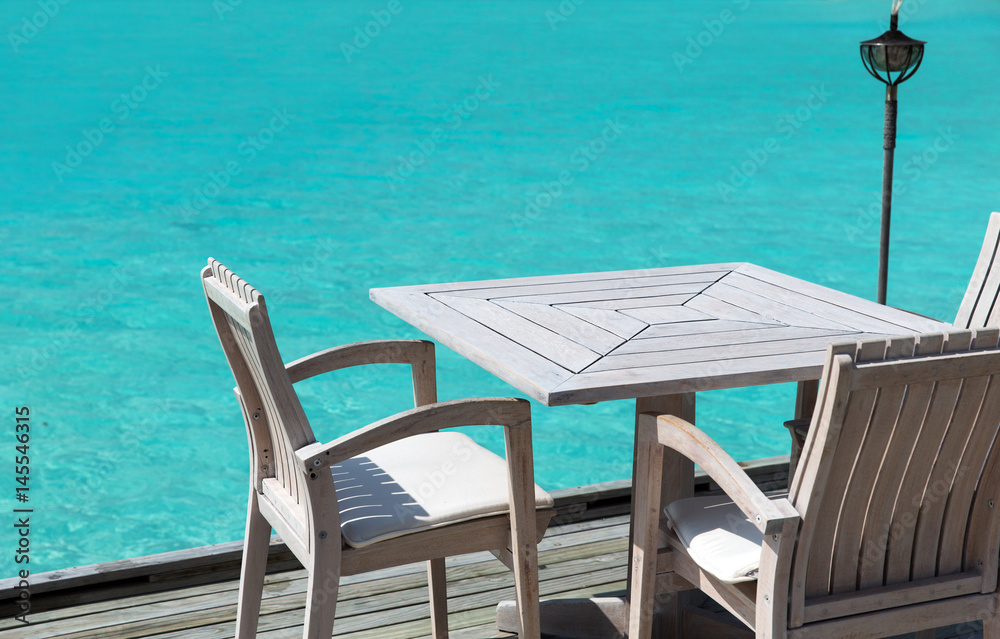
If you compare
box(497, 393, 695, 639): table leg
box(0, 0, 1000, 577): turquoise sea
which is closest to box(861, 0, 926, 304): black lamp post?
box(497, 393, 695, 639): table leg

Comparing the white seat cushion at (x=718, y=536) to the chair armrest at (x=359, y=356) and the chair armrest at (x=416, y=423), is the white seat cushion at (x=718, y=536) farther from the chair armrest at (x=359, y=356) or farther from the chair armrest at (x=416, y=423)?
the chair armrest at (x=359, y=356)

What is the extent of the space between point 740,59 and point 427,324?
72.2 ft

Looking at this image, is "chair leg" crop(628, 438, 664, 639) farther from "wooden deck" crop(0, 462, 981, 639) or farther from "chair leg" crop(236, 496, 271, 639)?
"chair leg" crop(236, 496, 271, 639)

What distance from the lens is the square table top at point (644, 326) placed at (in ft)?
5.86

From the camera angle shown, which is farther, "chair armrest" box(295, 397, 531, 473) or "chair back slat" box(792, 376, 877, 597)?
"chair armrest" box(295, 397, 531, 473)

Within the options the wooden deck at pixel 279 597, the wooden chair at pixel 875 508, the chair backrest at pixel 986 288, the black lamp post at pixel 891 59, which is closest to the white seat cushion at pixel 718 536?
the wooden chair at pixel 875 508

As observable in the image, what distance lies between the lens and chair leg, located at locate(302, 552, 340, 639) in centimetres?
175

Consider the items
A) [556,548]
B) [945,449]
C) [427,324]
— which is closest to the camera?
[945,449]

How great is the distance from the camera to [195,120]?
1691cm

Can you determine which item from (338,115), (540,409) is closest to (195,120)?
(338,115)

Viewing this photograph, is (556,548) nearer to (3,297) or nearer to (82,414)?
(82,414)

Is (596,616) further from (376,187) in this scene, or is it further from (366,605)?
(376,187)

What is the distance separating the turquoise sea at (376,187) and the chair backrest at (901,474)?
12.6 feet

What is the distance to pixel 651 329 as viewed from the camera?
212 cm
